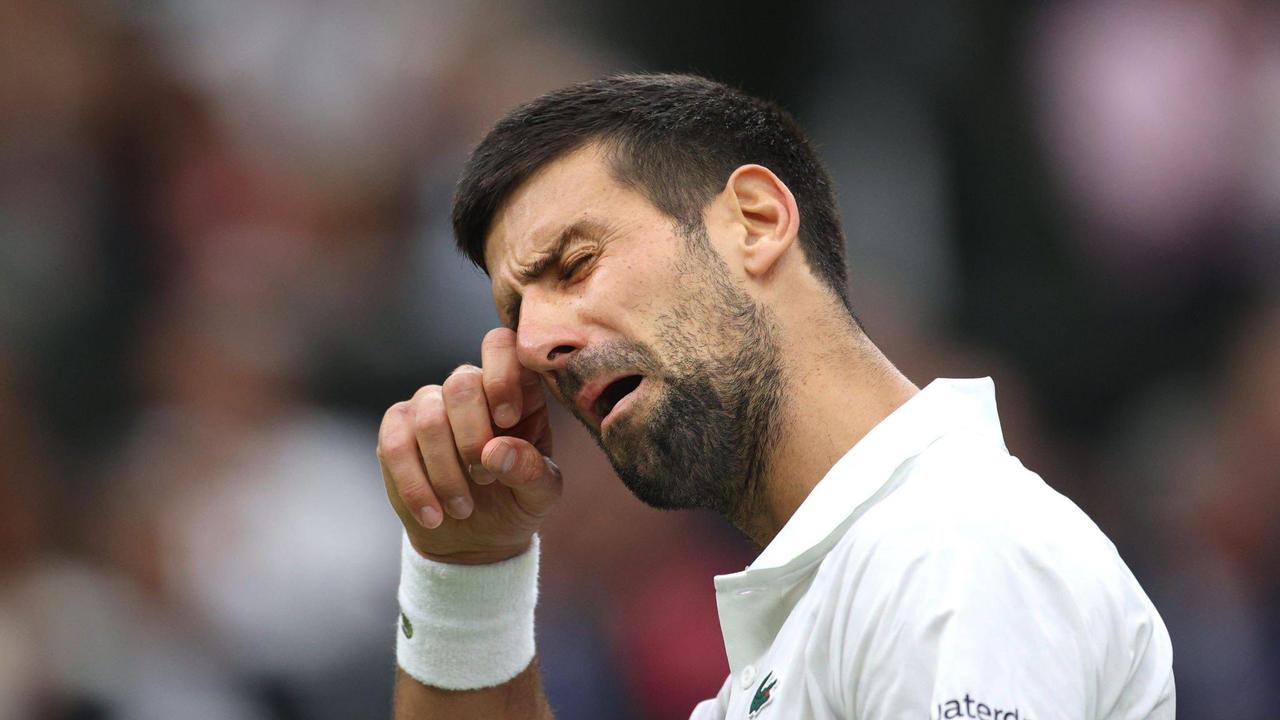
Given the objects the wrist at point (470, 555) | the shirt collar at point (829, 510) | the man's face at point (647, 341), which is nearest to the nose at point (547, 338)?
the man's face at point (647, 341)

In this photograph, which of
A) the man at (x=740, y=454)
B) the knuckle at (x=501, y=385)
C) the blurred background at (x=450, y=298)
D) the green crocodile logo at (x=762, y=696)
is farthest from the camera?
the blurred background at (x=450, y=298)

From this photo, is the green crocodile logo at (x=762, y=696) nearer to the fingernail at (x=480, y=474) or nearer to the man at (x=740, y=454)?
the man at (x=740, y=454)

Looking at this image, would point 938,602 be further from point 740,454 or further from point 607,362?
point 607,362

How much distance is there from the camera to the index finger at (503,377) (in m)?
2.38

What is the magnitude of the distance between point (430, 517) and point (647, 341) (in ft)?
1.84

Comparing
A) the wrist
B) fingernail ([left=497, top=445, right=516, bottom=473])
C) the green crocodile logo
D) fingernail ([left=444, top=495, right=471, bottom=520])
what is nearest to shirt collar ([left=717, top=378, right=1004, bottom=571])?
the green crocodile logo

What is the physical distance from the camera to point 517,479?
8.08 ft

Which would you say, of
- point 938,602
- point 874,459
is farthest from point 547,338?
point 938,602

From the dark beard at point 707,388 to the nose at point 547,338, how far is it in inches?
1.8

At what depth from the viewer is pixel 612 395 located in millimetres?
2324

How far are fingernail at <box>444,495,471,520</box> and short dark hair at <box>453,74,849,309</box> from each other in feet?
1.38

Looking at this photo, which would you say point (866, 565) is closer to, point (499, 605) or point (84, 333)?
point (499, 605)

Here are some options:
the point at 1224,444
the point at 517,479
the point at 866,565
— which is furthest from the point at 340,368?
the point at 866,565

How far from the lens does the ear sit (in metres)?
2.26
